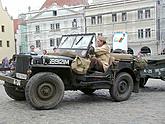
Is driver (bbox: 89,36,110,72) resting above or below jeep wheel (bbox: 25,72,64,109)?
above

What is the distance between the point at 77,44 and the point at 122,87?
1738 mm

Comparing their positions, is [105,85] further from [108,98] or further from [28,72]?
[28,72]

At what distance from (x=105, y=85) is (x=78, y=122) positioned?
2.84 meters

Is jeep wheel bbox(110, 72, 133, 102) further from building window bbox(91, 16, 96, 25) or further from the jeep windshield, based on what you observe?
building window bbox(91, 16, 96, 25)

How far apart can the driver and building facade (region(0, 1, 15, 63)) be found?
55.2 m

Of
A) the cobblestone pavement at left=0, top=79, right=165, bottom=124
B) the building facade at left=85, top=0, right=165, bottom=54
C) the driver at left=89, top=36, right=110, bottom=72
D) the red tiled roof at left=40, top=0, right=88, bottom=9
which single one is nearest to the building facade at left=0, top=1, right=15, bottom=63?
the red tiled roof at left=40, top=0, right=88, bottom=9

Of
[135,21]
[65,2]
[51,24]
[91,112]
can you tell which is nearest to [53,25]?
[51,24]

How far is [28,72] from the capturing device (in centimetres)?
899

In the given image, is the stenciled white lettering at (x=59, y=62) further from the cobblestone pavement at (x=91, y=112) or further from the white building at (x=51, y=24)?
the white building at (x=51, y=24)

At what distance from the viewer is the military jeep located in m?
8.97

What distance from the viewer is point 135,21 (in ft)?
170

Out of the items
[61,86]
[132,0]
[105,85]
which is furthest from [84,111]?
A: [132,0]

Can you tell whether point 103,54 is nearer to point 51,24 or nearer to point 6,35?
point 51,24

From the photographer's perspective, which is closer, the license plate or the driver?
the license plate
